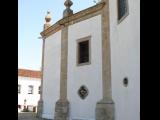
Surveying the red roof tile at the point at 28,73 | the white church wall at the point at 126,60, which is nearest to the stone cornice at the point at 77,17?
the white church wall at the point at 126,60

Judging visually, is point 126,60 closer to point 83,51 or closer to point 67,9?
point 83,51

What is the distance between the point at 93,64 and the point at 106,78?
1509 millimetres

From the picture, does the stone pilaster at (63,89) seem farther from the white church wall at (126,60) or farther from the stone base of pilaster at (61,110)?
the white church wall at (126,60)

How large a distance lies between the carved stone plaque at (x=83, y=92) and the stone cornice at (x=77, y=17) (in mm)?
3875

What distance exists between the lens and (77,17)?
622 inches

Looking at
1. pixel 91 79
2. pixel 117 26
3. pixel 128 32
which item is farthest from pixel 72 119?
pixel 128 32

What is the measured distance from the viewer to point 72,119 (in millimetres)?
15148

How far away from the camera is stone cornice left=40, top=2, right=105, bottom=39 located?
14.3 m

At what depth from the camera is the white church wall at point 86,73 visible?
1371 centimetres

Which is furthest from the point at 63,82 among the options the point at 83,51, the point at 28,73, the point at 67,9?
the point at 28,73

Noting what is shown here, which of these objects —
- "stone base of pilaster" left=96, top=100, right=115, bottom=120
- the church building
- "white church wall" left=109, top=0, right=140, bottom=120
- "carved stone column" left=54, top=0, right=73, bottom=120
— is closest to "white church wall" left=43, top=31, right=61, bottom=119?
the church building
